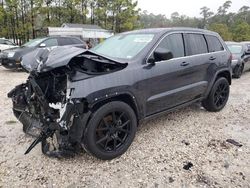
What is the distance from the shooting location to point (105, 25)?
3944 cm

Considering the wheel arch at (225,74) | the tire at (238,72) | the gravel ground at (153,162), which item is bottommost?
the gravel ground at (153,162)

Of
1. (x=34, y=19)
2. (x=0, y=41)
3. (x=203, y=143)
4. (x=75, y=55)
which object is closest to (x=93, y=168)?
(x=75, y=55)

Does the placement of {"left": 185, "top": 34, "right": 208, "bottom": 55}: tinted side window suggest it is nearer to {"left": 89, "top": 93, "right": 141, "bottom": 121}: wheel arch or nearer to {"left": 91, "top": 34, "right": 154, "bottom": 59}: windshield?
{"left": 91, "top": 34, "right": 154, "bottom": 59}: windshield

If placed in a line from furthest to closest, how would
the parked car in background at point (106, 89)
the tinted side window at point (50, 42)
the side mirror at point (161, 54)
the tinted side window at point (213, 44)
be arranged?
1. the tinted side window at point (50, 42)
2. the tinted side window at point (213, 44)
3. the side mirror at point (161, 54)
4. the parked car in background at point (106, 89)

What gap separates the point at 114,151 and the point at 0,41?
14.9 metres

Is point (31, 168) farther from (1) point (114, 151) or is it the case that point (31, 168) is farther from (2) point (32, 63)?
(2) point (32, 63)

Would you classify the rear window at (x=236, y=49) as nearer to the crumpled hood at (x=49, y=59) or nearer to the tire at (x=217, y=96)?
the tire at (x=217, y=96)

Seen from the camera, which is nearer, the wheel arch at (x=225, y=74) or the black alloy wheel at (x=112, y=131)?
the black alloy wheel at (x=112, y=131)

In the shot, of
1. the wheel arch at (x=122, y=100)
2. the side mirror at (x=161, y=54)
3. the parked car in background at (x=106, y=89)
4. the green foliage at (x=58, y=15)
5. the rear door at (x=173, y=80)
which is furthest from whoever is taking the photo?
the green foliage at (x=58, y=15)

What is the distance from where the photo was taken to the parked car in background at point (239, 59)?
32.4ft

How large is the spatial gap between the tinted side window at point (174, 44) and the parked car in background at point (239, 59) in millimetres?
6178

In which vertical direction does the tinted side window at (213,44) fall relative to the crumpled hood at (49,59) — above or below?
above

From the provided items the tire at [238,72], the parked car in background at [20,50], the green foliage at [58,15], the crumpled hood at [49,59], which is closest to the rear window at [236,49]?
the tire at [238,72]

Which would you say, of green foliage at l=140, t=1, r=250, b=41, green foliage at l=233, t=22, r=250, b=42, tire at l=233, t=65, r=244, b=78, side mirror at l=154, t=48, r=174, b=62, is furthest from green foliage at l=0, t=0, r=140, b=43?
side mirror at l=154, t=48, r=174, b=62
